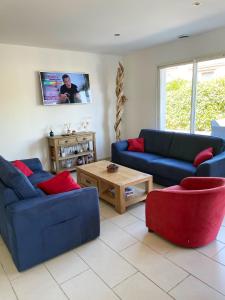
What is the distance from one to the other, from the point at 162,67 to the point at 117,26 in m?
1.75

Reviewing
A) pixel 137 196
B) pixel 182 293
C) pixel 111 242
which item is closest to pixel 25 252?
pixel 111 242

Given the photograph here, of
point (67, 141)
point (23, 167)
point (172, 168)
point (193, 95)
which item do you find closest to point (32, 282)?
point (23, 167)

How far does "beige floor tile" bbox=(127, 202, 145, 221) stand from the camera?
9.70ft

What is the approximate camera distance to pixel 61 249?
222 centimetres

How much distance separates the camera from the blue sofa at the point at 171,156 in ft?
10.8

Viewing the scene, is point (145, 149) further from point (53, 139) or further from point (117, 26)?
point (117, 26)

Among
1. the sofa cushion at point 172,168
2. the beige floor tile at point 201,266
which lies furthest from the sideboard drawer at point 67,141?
the beige floor tile at point 201,266

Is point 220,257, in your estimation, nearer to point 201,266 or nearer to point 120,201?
point 201,266

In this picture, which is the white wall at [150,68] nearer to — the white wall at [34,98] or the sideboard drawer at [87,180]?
the white wall at [34,98]

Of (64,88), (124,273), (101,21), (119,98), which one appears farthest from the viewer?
(119,98)

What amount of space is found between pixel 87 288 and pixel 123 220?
1105mm

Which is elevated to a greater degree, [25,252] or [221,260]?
[25,252]

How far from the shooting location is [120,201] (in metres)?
2.98

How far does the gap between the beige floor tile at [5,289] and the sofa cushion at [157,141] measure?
3.21 metres
